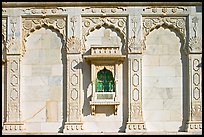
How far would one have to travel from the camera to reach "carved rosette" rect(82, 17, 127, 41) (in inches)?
440

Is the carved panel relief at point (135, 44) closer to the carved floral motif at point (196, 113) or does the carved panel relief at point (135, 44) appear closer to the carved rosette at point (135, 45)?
the carved rosette at point (135, 45)

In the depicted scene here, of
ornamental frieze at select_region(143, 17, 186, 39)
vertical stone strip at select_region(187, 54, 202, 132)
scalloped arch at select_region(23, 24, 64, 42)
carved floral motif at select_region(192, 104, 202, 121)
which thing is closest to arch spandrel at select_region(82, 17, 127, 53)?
ornamental frieze at select_region(143, 17, 186, 39)

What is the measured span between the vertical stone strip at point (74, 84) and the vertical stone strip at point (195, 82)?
9.84 feet

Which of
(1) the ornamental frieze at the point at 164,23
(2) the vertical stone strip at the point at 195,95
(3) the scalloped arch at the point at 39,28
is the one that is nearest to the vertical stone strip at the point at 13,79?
(3) the scalloped arch at the point at 39,28

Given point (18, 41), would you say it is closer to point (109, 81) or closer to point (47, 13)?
point (47, 13)

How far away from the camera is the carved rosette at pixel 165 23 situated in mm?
11211

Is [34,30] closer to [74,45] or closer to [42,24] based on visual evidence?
[42,24]

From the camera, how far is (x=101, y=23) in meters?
11.2

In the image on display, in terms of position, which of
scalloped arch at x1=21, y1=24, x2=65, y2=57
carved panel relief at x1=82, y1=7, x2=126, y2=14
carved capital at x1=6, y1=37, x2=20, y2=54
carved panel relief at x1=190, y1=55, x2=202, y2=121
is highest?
carved panel relief at x1=82, y1=7, x2=126, y2=14

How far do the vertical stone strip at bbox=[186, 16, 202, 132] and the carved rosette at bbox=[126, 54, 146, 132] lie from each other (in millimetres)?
1353

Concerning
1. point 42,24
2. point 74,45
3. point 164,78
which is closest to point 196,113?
point 164,78

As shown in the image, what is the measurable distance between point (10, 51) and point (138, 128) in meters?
4.07

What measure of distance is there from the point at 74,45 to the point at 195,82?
3.46m

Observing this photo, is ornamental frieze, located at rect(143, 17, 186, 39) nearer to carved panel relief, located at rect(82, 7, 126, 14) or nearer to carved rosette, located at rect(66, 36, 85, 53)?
carved panel relief, located at rect(82, 7, 126, 14)
